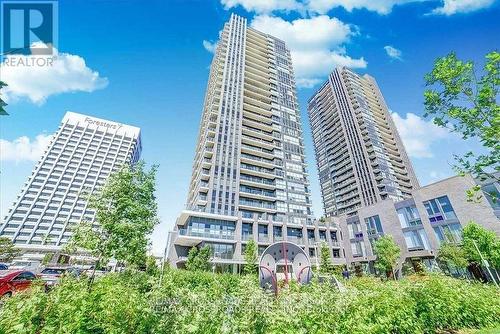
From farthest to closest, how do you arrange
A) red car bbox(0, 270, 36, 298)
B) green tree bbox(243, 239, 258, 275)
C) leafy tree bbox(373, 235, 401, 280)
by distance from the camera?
leafy tree bbox(373, 235, 401, 280) < green tree bbox(243, 239, 258, 275) < red car bbox(0, 270, 36, 298)

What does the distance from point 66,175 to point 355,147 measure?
143926mm

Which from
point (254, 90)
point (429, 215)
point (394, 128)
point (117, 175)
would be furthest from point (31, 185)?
point (394, 128)

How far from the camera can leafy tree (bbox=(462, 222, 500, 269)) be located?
24.7 meters

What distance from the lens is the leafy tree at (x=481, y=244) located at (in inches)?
971

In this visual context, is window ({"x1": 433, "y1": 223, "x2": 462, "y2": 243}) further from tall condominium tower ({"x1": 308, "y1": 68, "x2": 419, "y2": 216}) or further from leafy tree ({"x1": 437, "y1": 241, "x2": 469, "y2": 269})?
tall condominium tower ({"x1": 308, "y1": 68, "x2": 419, "y2": 216})

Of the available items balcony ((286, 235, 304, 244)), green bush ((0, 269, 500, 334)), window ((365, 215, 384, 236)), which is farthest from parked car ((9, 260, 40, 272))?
window ((365, 215, 384, 236))

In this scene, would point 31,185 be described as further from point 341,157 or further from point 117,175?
point 341,157

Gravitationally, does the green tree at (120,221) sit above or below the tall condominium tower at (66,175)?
below

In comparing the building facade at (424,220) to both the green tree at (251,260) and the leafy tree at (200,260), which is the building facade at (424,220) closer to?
the green tree at (251,260)

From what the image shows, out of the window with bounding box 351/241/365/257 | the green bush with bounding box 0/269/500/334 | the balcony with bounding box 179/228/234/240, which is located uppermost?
the balcony with bounding box 179/228/234/240

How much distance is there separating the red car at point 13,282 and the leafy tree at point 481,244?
1577 inches

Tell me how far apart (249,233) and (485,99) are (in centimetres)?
4142

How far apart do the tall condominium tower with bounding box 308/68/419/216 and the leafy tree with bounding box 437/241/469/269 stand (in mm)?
42176

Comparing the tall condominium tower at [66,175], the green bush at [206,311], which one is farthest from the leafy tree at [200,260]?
the tall condominium tower at [66,175]
